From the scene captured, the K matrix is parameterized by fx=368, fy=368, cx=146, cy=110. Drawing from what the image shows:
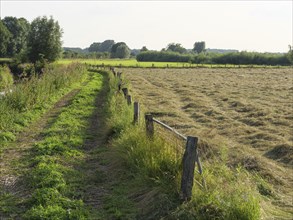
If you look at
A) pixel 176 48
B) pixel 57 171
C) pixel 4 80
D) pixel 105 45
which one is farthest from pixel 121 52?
pixel 57 171

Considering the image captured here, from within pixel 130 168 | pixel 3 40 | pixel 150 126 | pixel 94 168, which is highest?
pixel 3 40

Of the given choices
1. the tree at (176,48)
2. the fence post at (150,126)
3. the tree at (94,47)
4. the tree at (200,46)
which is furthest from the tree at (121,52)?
the fence post at (150,126)

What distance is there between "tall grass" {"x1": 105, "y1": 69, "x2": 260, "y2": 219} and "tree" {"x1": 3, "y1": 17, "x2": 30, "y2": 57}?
79.8 m

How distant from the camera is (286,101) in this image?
19.3 metres

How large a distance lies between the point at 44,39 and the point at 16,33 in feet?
145

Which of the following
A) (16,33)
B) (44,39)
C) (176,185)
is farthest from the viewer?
(16,33)

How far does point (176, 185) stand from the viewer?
572cm

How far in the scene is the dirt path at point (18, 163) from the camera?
21.0 ft

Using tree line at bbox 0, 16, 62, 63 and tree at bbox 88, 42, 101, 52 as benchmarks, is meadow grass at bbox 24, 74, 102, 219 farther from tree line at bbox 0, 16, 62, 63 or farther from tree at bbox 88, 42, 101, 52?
tree at bbox 88, 42, 101, 52

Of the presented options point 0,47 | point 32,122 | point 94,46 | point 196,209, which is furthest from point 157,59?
point 196,209

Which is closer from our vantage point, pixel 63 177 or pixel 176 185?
pixel 176 185

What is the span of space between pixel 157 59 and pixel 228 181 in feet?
337

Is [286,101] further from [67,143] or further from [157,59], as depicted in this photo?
[157,59]

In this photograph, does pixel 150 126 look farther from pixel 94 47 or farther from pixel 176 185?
pixel 94 47
